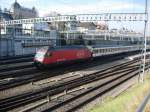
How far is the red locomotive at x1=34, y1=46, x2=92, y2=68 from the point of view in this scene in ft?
113

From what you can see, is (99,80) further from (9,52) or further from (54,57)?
(9,52)

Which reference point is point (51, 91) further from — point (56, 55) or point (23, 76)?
point (56, 55)

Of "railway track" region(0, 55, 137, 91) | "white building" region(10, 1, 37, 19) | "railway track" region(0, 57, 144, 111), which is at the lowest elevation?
"railway track" region(0, 57, 144, 111)

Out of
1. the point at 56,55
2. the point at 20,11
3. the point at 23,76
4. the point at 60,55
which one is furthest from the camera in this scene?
the point at 20,11

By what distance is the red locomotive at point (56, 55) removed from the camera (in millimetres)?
34406

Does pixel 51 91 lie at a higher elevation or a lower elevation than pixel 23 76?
lower

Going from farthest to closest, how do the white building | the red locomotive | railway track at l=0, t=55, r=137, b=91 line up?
the white building < the red locomotive < railway track at l=0, t=55, r=137, b=91

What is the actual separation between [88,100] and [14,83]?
792 centimetres

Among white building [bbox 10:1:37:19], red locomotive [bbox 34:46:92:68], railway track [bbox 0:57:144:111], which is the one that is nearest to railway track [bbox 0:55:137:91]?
red locomotive [bbox 34:46:92:68]

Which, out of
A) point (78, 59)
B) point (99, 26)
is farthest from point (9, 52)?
point (99, 26)

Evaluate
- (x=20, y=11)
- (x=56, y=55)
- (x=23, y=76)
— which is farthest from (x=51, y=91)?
(x=20, y=11)

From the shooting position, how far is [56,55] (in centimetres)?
3581

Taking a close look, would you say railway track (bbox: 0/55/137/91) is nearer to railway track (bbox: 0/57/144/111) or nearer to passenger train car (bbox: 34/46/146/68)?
passenger train car (bbox: 34/46/146/68)

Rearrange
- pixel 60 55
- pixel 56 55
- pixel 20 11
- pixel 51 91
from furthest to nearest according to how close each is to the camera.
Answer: pixel 20 11 < pixel 60 55 < pixel 56 55 < pixel 51 91
